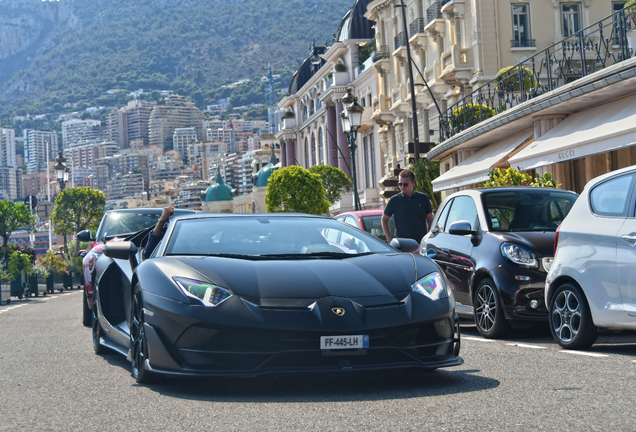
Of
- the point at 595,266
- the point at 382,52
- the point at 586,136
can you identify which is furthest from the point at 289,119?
the point at 595,266

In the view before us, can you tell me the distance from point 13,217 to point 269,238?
115 feet

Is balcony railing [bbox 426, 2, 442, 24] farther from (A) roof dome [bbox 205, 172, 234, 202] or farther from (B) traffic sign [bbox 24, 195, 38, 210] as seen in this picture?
(A) roof dome [bbox 205, 172, 234, 202]

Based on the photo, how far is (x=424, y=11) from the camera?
44.4 m

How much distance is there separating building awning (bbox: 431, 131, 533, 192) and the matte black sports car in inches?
623

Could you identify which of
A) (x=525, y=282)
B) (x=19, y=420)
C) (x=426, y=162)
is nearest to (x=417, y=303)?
(x=19, y=420)

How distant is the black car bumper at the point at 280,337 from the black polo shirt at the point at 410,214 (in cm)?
639

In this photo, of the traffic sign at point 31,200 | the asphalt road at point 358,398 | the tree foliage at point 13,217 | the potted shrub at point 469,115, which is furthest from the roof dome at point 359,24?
the asphalt road at point 358,398

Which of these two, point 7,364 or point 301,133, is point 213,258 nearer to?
point 7,364

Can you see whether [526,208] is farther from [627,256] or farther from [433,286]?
[433,286]

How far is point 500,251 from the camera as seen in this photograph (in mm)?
8984

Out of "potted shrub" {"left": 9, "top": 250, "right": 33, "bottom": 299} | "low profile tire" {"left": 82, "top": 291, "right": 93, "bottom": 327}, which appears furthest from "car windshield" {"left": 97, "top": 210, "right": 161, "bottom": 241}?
"potted shrub" {"left": 9, "top": 250, "right": 33, "bottom": 299}

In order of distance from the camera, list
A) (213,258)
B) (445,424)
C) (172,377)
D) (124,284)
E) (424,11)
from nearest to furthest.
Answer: (445,424)
(172,377)
(213,258)
(124,284)
(424,11)

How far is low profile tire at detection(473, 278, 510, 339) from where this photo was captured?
8.88m

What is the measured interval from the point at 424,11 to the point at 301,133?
57.5 metres
